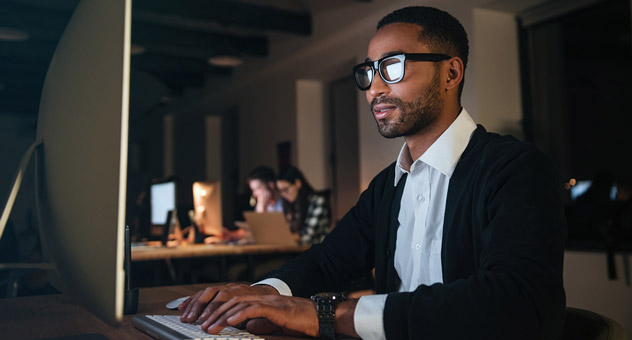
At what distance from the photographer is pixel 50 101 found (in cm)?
94

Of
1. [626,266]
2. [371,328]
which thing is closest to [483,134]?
[371,328]

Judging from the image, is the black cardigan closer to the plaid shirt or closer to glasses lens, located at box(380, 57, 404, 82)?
glasses lens, located at box(380, 57, 404, 82)

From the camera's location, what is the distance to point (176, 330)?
36.3 inches

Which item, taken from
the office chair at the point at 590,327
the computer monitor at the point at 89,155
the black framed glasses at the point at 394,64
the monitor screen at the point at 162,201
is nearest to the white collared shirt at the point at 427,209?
the black framed glasses at the point at 394,64

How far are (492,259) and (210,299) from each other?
560 millimetres

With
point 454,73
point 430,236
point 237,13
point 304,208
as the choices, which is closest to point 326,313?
point 430,236

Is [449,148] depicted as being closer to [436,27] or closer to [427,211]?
[427,211]

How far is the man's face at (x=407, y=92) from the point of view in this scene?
1339 mm

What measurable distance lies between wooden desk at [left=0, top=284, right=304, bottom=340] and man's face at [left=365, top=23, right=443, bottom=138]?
0.64m

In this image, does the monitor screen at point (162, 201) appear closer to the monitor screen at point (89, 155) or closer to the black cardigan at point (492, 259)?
the black cardigan at point (492, 259)

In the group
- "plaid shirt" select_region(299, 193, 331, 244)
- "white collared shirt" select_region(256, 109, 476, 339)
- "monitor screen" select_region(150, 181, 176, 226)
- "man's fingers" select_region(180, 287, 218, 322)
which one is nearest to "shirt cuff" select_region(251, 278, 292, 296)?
"white collared shirt" select_region(256, 109, 476, 339)

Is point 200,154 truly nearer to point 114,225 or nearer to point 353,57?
point 353,57

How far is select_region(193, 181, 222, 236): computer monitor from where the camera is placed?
3.99m

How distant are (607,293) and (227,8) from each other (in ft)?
14.2
